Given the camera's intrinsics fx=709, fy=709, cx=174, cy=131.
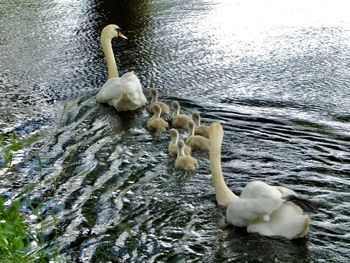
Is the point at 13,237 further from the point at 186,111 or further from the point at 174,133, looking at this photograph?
the point at 186,111

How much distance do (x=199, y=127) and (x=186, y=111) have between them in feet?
2.75

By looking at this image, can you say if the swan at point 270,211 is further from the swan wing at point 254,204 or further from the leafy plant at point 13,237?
the leafy plant at point 13,237

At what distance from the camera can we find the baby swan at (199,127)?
8484 millimetres

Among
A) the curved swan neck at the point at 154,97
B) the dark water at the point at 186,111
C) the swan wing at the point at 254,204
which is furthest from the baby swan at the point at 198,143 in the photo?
the swan wing at the point at 254,204

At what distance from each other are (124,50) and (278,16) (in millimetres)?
3242

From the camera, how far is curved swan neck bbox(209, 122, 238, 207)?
265 inches

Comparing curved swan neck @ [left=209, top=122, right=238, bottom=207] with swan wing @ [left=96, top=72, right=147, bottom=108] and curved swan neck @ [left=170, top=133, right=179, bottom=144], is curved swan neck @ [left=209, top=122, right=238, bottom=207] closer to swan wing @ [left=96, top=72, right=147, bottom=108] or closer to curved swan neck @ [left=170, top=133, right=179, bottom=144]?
curved swan neck @ [left=170, top=133, right=179, bottom=144]

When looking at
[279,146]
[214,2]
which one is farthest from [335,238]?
[214,2]

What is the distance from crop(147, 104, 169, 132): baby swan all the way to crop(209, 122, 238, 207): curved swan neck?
1.72m

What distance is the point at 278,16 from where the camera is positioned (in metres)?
13.8

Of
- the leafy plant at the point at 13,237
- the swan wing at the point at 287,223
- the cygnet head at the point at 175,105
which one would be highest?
the leafy plant at the point at 13,237

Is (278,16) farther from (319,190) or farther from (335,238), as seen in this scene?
(335,238)

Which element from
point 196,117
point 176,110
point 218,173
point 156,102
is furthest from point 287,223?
point 156,102

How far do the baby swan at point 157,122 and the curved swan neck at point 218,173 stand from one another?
172 cm
